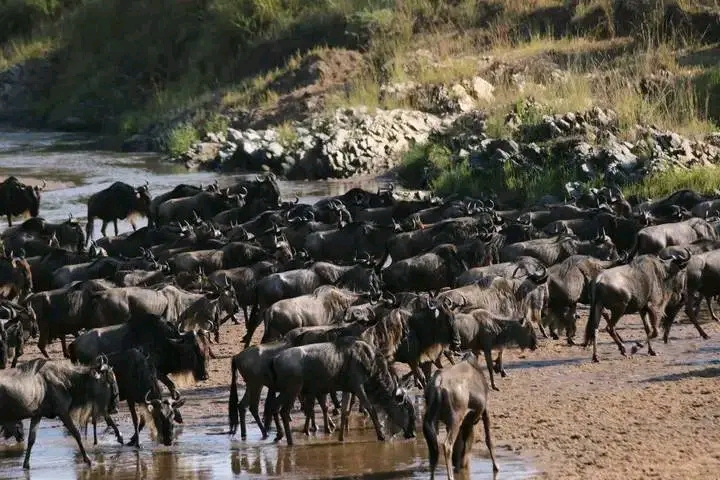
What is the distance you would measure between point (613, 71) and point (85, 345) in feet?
68.0

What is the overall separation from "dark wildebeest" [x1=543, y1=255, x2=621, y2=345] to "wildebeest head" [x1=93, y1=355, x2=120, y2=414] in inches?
222

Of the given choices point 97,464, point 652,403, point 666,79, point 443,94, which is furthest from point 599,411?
point 443,94

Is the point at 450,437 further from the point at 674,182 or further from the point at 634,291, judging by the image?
the point at 674,182

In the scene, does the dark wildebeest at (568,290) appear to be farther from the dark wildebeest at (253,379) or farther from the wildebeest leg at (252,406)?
the wildebeest leg at (252,406)

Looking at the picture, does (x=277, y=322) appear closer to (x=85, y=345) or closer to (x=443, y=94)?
(x=85, y=345)

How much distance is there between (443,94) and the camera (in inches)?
1406

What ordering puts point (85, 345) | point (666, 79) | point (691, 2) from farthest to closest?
1. point (691, 2)
2. point (666, 79)
3. point (85, 345)

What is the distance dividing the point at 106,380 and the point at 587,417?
452 cm

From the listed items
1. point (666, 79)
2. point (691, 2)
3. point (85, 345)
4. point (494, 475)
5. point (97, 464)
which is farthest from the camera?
point (691, 2)

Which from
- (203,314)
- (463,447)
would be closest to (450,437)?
(463,447)

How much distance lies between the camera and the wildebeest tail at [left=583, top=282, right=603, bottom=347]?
16.3 metres

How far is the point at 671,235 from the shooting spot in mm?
20000

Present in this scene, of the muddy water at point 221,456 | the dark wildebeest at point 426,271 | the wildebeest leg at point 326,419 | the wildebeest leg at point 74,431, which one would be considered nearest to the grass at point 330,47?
the dark wildebeest at point 426,271

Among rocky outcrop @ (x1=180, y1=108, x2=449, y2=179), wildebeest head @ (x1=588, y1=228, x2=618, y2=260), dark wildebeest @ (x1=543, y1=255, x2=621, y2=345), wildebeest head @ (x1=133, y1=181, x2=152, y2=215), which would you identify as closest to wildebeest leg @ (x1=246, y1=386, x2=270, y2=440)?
dark wildebeest @ (x1=543, y1=255, x2=621, y2=345)
